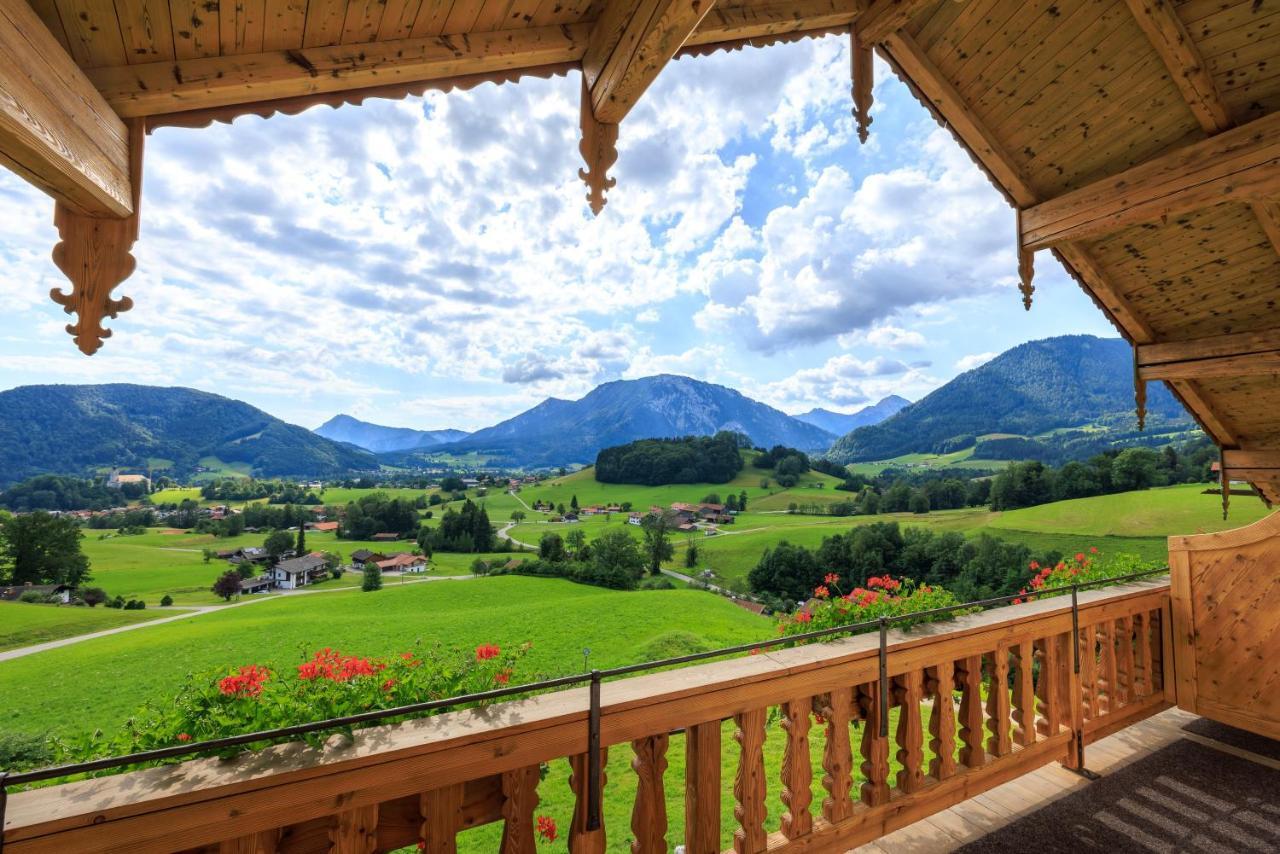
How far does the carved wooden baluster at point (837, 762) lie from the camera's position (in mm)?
1791

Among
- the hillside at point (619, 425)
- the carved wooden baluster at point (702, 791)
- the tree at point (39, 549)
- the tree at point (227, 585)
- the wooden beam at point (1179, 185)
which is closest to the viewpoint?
the carved wooden baluster at point (702, 791)

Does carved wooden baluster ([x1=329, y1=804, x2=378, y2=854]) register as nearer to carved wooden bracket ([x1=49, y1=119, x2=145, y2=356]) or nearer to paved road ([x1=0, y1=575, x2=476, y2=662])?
carved wooden bracket ([x1=49, y1=119, x2=145, y2=356])

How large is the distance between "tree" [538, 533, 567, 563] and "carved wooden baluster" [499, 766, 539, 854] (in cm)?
3009

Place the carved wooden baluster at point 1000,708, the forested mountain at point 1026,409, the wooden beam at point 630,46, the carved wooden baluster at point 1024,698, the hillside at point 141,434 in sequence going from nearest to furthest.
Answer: the wooden beam at point 630,46 → the carved wooden baluster at point 1000,708 → the carved wooden baluster at point 1024,698 → the hillside at point 141,434 → the forested mountain at point 1026,409

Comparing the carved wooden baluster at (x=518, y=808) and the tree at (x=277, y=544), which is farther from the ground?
the carved wooden baluster at (x=518, y=808)

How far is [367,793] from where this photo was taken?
119cm

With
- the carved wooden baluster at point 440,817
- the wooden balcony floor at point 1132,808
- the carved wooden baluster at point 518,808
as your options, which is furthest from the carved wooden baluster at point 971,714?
the carved wooden baluster at point 440,817

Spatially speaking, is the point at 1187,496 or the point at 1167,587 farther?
the point at 1187,496

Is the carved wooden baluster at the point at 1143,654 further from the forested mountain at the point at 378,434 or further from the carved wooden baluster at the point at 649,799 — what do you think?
the forested mountain at the point at 378,434

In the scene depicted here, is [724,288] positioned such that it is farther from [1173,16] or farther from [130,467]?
[130,467]

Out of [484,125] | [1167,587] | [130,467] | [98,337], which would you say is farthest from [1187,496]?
[130,467]

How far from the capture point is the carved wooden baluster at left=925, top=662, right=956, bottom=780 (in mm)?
2035

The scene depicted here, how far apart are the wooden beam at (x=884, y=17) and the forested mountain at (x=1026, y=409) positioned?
73.1 meters

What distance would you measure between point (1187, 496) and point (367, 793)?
1518 inches
